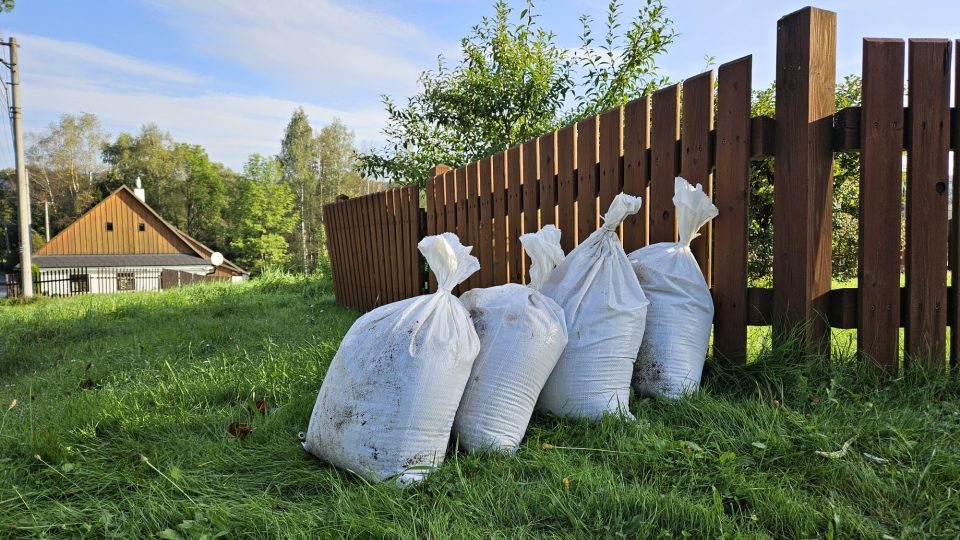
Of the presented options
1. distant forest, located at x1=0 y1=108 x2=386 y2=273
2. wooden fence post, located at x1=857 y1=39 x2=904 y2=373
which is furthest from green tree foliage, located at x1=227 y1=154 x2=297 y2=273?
wooden fence post, located at x1=857 y1=39 x2=904 y2=373

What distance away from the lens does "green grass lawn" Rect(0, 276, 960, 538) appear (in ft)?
4.59

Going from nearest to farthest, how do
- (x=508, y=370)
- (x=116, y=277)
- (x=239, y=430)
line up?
1. (x=508, y=370)
2. (x=239, y=430)
3. (x=116, y=277)

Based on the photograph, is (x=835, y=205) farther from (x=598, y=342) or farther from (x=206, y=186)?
(x=206, y=186)

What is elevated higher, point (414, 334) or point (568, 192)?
point (568, 192)

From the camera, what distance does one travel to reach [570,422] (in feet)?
6.75

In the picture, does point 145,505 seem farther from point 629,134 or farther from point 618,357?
point 629,134

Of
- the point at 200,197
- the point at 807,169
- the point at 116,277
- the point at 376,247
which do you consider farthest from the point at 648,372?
the point at 200,197

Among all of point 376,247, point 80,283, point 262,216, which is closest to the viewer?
point 376,247

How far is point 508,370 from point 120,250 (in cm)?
4146

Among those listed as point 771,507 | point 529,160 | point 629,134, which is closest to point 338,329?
point 529,160

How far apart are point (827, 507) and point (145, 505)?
184cm

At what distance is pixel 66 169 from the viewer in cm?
4750

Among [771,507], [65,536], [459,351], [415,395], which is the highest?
[459,351]

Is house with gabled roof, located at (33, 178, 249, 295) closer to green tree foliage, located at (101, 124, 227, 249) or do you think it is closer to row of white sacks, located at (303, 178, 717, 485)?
green tree foliage, located at (101, 124, 227, 249)
